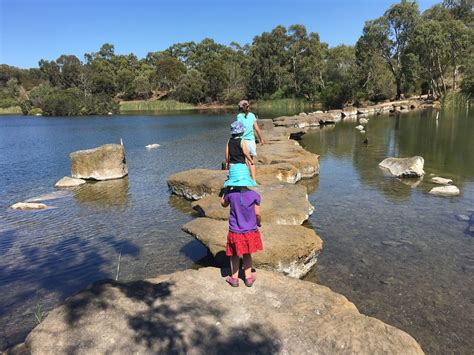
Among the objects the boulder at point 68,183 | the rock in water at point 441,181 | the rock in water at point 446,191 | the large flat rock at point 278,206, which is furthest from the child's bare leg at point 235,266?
the boulder at point 68,183

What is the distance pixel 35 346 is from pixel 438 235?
8722 mm

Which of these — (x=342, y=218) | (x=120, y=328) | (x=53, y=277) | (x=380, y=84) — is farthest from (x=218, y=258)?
(x=380, y=84)

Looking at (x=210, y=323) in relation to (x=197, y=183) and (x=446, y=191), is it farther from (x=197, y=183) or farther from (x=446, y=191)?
(x=446, y=191)

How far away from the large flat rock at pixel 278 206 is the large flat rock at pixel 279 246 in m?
0.93

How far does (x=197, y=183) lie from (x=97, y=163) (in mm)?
6608

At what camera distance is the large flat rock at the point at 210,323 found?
4.25m

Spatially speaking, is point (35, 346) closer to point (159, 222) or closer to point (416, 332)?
point (416, 332)

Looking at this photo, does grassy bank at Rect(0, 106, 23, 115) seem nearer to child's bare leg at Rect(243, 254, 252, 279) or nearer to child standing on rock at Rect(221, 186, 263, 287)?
child standing on rock at Rect(221, 186, 263, 287)

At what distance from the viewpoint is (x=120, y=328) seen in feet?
14.7

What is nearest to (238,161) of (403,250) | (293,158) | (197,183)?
(403,250)

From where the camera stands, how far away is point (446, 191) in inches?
485

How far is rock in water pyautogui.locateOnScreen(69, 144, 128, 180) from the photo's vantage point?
1666 cm

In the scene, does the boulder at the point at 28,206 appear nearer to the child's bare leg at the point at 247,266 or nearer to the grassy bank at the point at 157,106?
the child's bare leg at the point at 247,266

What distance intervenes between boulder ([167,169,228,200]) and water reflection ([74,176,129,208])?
1.90 m
